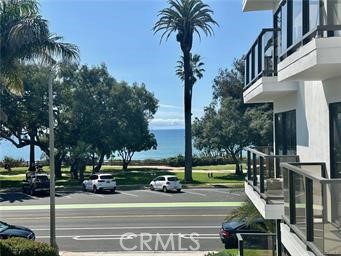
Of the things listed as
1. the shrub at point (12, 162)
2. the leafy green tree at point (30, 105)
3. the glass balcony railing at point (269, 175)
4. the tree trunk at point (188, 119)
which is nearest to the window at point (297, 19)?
the glass balcony railing at point (269, 175)

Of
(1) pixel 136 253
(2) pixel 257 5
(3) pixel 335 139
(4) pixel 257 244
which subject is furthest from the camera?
(1) pixel 136 253

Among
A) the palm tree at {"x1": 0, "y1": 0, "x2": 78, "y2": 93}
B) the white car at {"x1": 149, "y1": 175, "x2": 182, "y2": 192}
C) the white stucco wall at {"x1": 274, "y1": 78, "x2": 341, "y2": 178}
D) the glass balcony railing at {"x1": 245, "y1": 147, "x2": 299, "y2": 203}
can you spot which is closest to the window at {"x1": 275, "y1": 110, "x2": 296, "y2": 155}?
the white stucco wall at {"x1": 274, "y1": 78, "x2": 341, "y2": 178}

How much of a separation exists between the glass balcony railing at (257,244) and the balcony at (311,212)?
482cm

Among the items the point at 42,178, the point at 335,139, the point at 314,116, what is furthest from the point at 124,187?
the point at 335,139

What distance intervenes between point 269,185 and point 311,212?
401cm

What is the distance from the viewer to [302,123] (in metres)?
11.1

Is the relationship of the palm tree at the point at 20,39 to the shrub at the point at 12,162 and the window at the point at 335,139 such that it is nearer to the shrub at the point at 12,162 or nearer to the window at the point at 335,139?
the window at the point at 335,139

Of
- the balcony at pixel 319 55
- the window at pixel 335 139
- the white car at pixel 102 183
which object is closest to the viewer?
the balcony at pixel 319 55

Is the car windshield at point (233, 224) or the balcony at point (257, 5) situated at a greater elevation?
the balcony at point (257, 5)

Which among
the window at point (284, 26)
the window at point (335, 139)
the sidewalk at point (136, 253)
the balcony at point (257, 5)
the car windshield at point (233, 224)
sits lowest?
the sidewalk at point (136, 253)

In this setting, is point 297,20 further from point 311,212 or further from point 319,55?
point 311,212

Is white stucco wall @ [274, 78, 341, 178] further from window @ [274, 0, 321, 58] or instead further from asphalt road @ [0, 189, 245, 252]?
asphalt road @ [0, 189, 245, 252]

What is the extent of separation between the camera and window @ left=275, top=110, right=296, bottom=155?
40.9 feet

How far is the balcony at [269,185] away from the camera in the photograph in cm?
971
